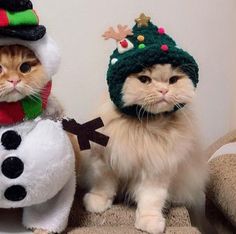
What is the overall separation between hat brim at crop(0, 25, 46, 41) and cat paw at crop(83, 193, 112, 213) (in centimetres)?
40

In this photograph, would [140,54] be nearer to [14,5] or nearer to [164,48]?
[164,48]

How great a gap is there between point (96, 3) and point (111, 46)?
0.43ft

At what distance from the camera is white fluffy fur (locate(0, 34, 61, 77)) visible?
2.41 ft

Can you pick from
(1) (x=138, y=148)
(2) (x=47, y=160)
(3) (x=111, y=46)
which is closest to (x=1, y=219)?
(2) (x=47, y=160)

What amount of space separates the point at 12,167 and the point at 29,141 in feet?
0.18

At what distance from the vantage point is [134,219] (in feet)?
3.04

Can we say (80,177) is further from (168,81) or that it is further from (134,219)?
(168,81)

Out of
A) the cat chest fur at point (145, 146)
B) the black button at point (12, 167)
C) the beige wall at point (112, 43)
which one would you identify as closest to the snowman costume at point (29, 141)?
the black button at point (12, 167)

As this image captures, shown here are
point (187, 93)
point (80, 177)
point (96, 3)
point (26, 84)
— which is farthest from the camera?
point (96, 3)

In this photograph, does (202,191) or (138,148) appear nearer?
(138,148)

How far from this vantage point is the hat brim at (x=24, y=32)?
2.30ft

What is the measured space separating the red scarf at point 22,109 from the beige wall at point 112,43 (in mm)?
400

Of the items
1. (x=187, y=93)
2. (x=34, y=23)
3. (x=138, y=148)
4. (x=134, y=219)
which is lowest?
(x=134, y=219)

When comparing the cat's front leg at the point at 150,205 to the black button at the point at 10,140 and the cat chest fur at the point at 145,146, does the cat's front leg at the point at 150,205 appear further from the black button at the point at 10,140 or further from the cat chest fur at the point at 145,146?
the black button at the point at 10,140
